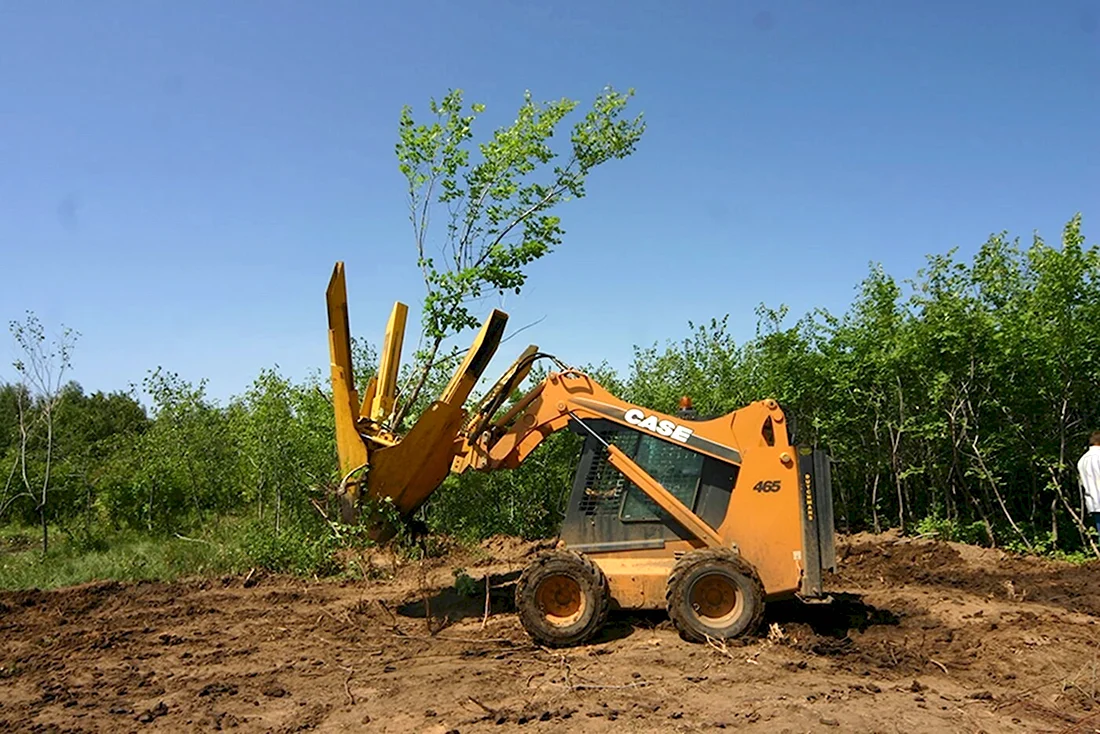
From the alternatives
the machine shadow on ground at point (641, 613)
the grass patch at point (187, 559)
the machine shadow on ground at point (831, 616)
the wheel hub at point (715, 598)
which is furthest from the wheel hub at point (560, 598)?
the grass patch at point (187, 559)

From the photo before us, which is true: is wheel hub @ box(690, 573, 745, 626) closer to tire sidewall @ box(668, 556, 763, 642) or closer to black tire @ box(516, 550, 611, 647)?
tire sidewall @ box(668, 556, 763, 642)

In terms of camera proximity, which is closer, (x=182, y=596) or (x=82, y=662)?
(x=82, y=662)

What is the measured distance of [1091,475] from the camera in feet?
34.5

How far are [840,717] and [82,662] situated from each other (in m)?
6.32

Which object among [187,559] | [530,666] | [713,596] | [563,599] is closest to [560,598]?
[563,599]

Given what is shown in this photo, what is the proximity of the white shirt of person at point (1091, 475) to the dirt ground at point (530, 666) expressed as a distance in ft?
3.14

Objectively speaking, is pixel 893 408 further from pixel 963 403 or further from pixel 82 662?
pixel 82 662

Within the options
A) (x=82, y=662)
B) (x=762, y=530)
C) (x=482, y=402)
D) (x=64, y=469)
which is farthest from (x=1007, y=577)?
(x=64, y=469)

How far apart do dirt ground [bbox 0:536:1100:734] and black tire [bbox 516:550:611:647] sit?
0.18 meters

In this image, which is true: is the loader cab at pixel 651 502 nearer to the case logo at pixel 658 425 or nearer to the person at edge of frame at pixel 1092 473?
the case logo at pixel 658 425

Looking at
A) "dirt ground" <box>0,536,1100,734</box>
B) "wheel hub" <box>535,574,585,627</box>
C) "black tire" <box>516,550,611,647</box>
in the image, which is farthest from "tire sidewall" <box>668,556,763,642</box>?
"wheel hub" <box>535,574,585,627</box>

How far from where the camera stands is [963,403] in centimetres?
1223

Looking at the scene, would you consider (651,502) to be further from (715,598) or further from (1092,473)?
(1092,473)

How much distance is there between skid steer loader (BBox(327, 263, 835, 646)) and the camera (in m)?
7.08
